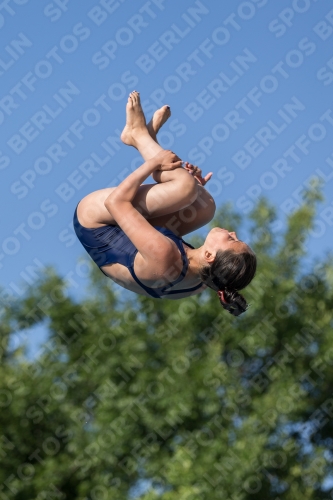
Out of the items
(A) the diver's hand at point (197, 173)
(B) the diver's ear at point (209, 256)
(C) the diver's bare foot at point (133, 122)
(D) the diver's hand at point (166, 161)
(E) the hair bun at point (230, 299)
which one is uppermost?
(C) the diver's bare foot at point (133, 122)

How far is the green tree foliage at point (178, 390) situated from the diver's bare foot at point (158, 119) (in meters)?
11.2

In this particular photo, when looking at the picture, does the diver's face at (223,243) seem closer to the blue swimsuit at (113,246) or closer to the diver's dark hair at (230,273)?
the diver's dark hair at (230,273)

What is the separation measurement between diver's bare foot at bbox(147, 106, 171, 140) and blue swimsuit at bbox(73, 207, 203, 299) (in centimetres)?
62

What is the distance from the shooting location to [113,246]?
450cm

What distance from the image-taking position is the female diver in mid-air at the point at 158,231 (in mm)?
4180

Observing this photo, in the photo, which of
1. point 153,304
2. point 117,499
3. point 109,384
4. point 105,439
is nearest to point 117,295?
point 153,304

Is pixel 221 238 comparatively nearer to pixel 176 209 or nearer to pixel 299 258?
pixel 176 209

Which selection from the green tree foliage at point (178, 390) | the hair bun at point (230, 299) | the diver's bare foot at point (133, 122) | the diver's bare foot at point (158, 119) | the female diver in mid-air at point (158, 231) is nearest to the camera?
the female diver in mid-air at point (158, 231)

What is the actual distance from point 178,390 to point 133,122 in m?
12.6

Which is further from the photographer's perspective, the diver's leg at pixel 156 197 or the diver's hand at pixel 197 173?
the diver's hand at pixel 197 173

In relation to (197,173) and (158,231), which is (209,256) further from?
(197,173)

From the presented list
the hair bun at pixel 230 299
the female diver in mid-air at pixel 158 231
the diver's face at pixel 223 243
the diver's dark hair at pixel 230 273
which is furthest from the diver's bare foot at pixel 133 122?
the hair bun at pixel 230 299

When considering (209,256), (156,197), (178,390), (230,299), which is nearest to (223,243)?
(209,256)

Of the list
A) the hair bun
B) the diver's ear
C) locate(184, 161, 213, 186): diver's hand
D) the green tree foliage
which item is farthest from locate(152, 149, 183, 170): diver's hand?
the green tree foliage
